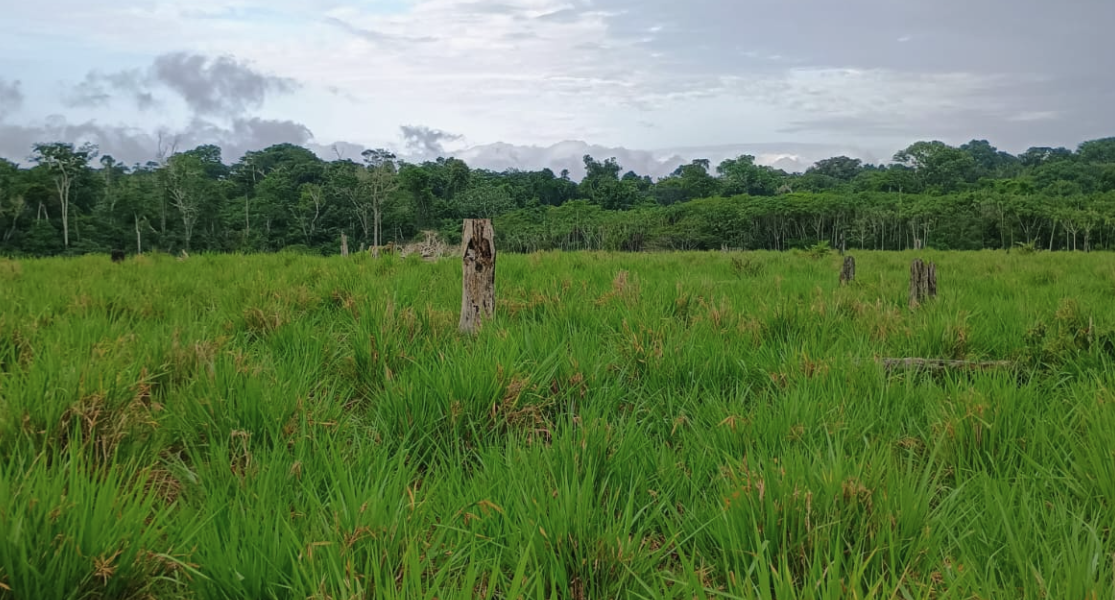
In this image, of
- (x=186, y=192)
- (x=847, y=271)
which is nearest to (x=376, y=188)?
(x=186, y=192)

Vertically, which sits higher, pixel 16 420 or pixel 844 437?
pixel 16 420

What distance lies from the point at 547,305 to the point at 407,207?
315ft

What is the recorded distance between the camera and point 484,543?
5.82 feet

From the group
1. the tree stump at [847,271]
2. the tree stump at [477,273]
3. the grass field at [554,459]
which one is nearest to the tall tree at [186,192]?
the tree stump at [847,271]

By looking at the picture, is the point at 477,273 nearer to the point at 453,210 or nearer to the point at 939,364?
the point at 939,364

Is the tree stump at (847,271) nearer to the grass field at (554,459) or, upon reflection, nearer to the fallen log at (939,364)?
the grass field at (554,459)

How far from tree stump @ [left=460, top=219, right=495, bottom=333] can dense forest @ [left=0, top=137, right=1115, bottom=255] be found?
1755 inches

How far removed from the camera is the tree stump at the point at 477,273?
456cm

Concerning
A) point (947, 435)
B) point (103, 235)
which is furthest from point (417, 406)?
point (103, 235)

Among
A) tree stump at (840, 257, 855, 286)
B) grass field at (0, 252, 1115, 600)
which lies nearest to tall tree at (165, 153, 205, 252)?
tree stump at (840, 257, 855, 286)

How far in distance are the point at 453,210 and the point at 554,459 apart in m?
109

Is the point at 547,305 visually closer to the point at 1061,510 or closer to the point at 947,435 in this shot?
the point at 947,435

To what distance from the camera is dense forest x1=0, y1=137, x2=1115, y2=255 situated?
6531 centimetres

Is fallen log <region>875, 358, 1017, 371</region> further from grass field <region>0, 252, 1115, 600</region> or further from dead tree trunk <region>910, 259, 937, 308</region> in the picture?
dead tree trunk <region>910, 259, 937, 308</region>
